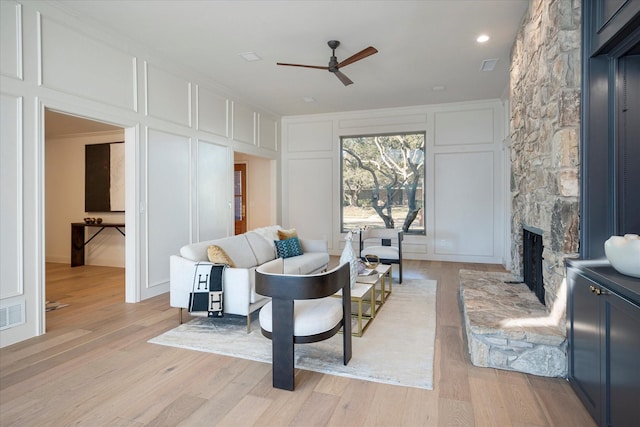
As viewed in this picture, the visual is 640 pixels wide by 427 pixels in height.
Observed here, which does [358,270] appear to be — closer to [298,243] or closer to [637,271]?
[298,243]

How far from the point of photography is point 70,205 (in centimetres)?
711

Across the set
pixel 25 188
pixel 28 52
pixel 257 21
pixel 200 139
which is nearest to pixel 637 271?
pixel 257 21

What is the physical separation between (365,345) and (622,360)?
1755 mm

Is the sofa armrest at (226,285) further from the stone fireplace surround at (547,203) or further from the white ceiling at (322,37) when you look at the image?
the white ceiling at (322,37)

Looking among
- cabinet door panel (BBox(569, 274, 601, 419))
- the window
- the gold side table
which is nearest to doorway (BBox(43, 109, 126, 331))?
the window

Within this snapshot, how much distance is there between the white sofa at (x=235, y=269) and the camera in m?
3.36

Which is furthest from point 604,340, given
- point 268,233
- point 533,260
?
point 268,233

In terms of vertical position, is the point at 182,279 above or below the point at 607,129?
below

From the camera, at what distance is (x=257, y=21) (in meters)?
3.76

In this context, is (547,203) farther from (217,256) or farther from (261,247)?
(261,247)

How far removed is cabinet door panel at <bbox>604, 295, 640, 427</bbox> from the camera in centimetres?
150

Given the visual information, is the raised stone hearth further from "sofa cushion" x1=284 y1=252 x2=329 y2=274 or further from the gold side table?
"sofa cushion" x1=284 y1=252 x2=329 y2=274

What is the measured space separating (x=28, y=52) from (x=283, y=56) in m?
2.64

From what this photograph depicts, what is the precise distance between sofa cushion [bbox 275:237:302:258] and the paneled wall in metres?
1.40
